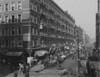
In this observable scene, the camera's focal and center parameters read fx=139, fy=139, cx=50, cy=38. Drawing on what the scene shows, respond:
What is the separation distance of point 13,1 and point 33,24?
6330 mm

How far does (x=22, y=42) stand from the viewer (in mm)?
27781

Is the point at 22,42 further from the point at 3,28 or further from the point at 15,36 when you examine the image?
the point at 3,28

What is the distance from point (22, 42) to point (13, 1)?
8.81m

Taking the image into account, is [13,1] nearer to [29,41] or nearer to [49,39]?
[29,41]

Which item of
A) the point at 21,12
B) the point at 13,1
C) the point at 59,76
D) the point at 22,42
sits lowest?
the point at 59,76

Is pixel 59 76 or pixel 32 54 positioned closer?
pixel 59 76

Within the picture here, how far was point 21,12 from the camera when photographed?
92.3 feet

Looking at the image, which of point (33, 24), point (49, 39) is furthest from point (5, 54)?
point (49, 39)

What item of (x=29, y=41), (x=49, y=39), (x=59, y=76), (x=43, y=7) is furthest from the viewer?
(x=49, y=39)

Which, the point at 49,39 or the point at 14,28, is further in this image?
the point at 49,39

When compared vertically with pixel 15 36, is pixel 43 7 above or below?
above

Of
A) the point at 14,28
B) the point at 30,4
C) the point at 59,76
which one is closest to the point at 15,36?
the point at 14,28

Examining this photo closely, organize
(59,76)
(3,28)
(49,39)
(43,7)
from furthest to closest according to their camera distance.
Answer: (49,39)
(43,7)
(3,28)
(59,76)

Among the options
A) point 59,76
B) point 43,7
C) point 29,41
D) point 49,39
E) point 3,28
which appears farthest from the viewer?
point 49,39
